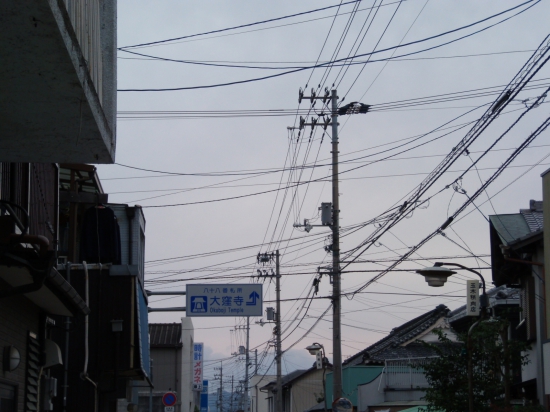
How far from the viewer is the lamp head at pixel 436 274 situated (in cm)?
1439

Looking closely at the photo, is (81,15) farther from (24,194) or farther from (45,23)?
(24,194)

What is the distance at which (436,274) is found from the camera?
47.5 ft

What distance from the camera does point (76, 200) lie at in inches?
632

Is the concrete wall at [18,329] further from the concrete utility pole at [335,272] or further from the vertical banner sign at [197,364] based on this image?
the vertical banner sign at [197,364]

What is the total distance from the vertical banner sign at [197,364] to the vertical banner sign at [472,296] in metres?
34.7

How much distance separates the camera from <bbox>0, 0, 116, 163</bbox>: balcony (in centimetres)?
485

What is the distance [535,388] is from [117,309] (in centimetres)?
1168

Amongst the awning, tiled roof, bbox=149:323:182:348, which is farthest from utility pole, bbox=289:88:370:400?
tiled roof, bbox=149:323:182:348

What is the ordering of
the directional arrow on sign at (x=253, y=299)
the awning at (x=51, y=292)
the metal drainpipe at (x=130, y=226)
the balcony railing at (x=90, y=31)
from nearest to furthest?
the balcony railing at (x=90, y=31), the awning at (x=51, y=292), the metal drainpipe at (x=130, y=226), the directional arrow on sign at (x=253, y=299)

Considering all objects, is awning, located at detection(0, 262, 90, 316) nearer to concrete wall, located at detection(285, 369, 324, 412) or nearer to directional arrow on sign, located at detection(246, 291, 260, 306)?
directional arrow on sign, located at detection(246, 291, 260, 306)

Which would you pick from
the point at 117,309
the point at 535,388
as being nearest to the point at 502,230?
the point at 535,388

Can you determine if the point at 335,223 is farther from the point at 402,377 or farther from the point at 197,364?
the point at 197,364

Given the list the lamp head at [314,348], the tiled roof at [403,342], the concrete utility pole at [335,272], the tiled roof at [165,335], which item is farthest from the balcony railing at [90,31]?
the tiled roof at [165,335]

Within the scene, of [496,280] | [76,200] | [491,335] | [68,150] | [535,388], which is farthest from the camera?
[496,280]
